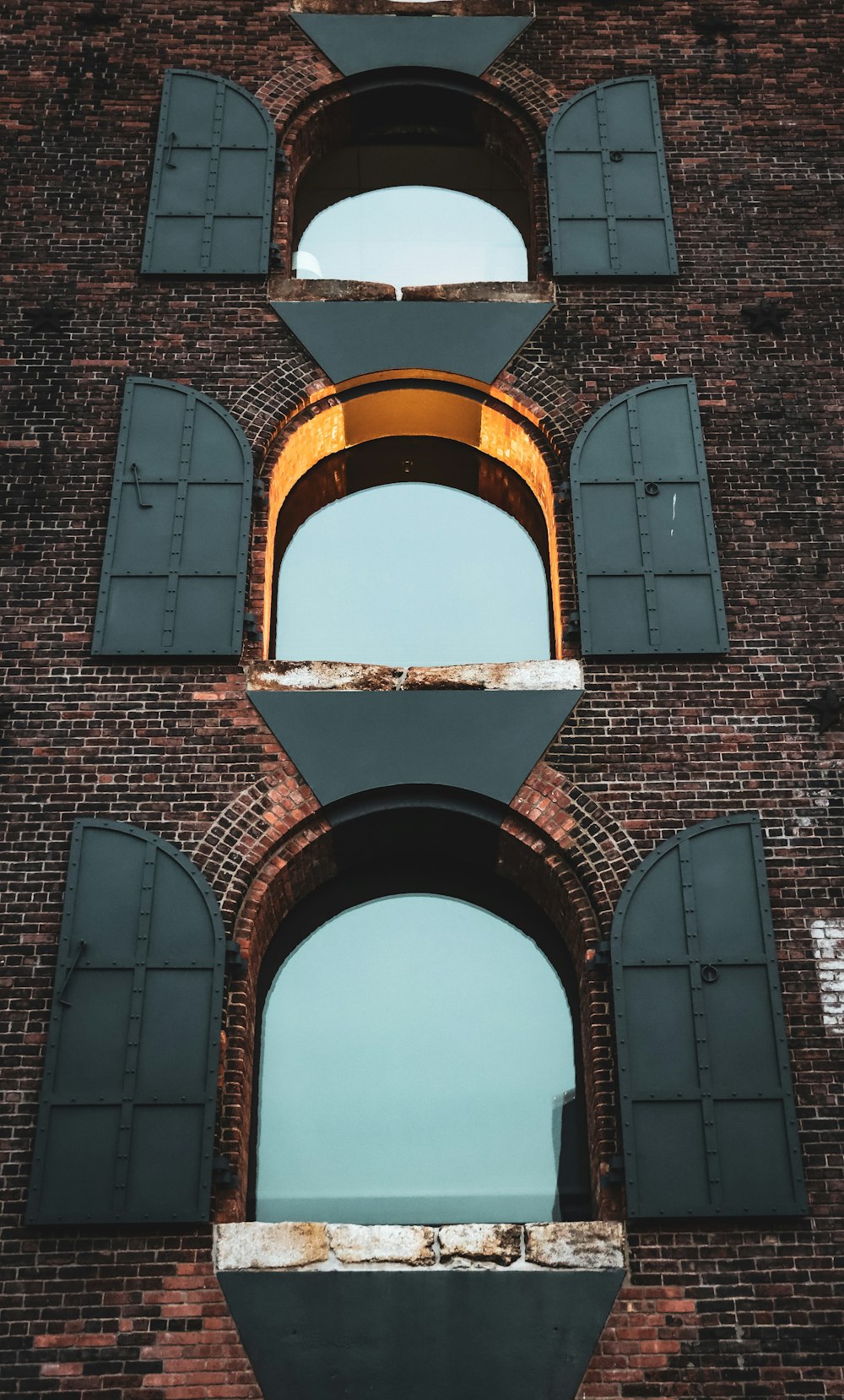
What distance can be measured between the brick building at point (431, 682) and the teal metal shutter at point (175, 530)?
0.10 feet

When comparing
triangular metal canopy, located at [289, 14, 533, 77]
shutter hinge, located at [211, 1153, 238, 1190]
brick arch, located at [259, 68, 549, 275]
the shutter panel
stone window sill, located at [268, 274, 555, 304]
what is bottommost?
shutter hinge, located at [211, 1153, 238, 1190]

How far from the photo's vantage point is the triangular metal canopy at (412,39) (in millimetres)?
12508

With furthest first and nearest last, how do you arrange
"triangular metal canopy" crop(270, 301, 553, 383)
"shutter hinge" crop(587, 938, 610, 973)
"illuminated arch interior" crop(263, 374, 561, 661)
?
"triangular metal canopy" crop(270, 301, 553, 383), "illuminated arch interior" crop(263, 374, 561, 661), "shutter hinge" crop(587, 938, 610, 973)

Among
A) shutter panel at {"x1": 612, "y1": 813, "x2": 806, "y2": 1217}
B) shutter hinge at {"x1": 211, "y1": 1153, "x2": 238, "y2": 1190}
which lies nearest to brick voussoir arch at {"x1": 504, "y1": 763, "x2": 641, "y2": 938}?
shutter panel at {"x1": 612, "y1": 813, "x2": 806, "y2": 1217}

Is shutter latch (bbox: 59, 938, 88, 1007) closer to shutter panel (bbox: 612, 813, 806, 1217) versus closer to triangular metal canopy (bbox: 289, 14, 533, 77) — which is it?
shutter panel (bbox: 612, 813, 806, 1217)

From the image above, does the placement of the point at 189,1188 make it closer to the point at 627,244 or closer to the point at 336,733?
the point at 336,733

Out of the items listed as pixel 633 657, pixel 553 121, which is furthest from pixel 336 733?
pixel 553 121

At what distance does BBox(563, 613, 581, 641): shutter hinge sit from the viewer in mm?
10070

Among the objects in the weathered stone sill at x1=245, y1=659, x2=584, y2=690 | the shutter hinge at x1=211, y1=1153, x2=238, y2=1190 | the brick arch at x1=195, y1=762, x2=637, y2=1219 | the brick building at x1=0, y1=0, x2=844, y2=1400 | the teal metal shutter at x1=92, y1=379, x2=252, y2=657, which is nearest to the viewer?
the brick building at x1=0, y1=0, x2=844, y2=1400

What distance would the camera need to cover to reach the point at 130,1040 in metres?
8.53

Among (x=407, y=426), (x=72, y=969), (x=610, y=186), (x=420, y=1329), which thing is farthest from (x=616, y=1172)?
(x=610, y=186)

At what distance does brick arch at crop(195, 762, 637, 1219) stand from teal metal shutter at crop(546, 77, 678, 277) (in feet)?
15.0

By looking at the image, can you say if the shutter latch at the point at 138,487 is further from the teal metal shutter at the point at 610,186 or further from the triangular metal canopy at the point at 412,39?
the triangular metal canopy at the point at 412,39

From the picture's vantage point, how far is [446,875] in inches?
400
